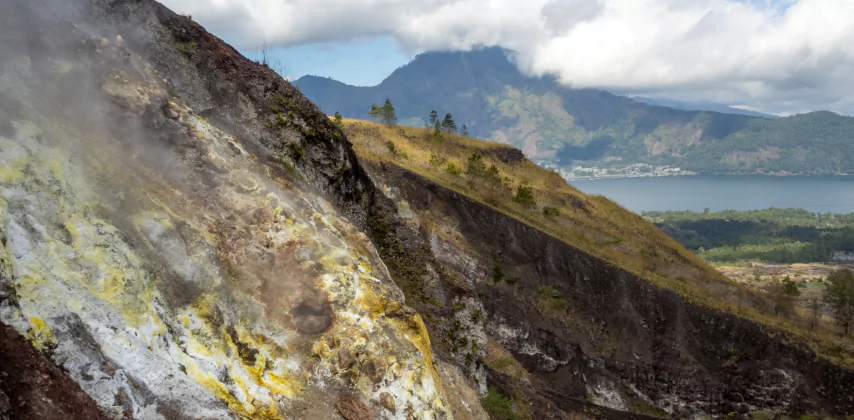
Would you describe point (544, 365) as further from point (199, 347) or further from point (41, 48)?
point (41, 48)

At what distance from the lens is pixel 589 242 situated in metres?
43.7

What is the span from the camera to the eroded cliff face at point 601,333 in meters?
30.5

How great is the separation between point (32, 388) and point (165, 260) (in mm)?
4037

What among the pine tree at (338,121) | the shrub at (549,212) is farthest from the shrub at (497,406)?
the pine tree at (338,121)

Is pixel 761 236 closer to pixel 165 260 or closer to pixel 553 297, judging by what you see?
pixel 553 297

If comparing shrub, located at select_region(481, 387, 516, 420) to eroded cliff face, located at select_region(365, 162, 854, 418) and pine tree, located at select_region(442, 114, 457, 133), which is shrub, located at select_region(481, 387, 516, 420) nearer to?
eroded cliff face, located at select_region(365, 162, 854, 418)

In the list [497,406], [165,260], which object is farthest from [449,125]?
[165,260]

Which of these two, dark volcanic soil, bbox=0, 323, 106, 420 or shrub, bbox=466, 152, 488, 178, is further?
shrub, bbox=466, 152, 488, 178

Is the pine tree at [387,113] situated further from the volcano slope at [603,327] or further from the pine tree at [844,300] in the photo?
the pine tree at [844,300]

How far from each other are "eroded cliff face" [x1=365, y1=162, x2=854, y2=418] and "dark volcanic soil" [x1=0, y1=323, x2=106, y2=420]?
2179cm

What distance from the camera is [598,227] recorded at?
5291 centimetres

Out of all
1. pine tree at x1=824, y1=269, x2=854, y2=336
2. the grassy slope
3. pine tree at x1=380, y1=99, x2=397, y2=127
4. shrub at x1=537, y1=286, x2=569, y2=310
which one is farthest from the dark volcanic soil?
pine tree at x1=380, y1=99, x2=397, y2=127

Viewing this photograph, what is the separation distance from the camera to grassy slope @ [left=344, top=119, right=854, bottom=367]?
123ft

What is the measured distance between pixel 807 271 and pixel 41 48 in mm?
173136
